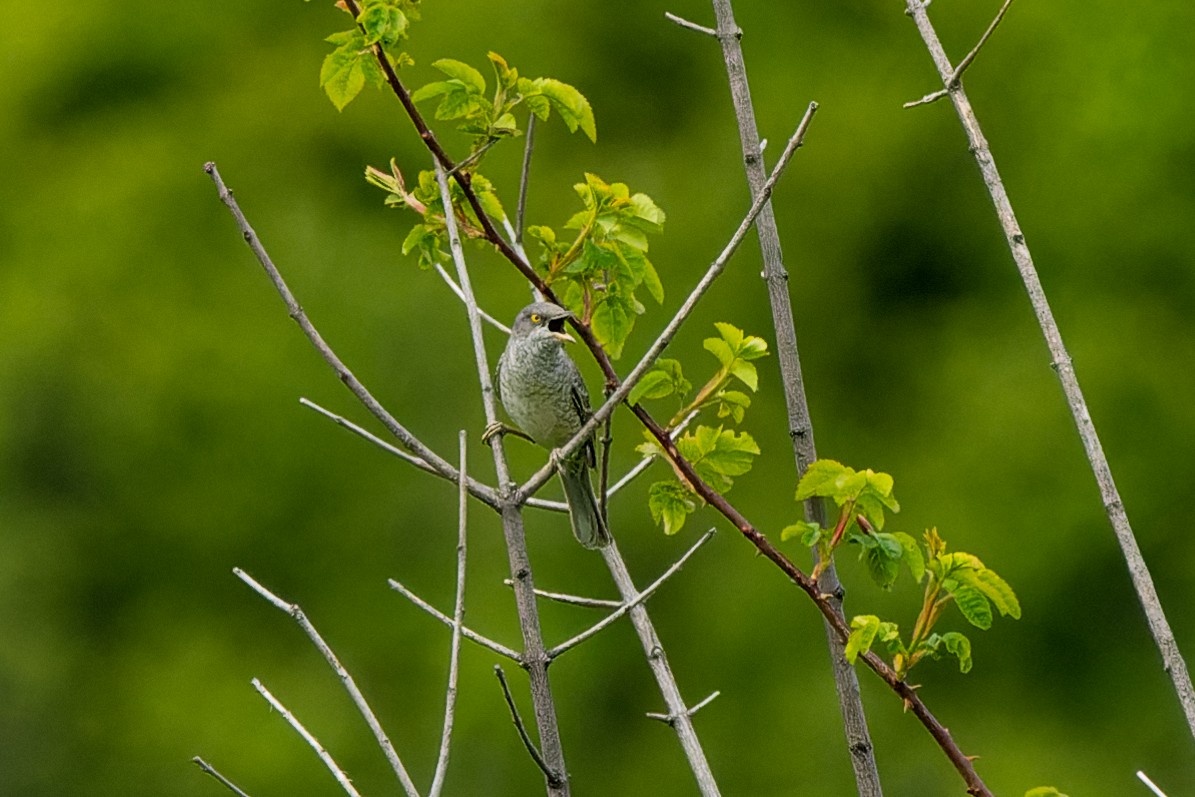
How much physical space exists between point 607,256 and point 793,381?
40cm

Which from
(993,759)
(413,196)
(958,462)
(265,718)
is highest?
(413,196)

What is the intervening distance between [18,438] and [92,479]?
1.68 ft

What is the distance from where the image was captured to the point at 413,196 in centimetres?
282

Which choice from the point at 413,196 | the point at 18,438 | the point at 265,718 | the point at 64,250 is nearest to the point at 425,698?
the point at 265,718

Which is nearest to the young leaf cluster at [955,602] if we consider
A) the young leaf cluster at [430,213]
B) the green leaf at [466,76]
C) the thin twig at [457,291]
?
the thin twig at [457,291]

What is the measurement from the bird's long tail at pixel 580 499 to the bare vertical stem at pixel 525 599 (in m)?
1.82

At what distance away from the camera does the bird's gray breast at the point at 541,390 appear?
5.14 metres

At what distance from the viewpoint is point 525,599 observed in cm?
233

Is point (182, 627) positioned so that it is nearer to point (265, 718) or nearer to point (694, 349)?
point (265, 718)

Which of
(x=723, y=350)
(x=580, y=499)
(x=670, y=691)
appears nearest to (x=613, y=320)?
(x=723, y=350)

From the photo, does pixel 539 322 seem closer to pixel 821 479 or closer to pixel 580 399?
pixel 580 399

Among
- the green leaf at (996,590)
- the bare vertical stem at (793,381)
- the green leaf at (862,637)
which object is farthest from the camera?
the bare vertical stem at (793,381)

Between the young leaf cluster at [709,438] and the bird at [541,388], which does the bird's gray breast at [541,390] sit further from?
the young leaf cluster at [709,438]

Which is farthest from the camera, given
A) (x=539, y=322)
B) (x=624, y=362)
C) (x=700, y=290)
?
(x=624, y=362)
